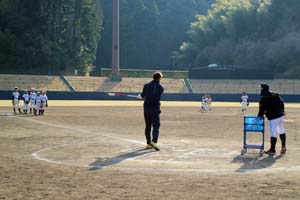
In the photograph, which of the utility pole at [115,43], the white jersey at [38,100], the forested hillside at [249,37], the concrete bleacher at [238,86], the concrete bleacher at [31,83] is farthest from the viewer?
the forested hillside at [249,37]

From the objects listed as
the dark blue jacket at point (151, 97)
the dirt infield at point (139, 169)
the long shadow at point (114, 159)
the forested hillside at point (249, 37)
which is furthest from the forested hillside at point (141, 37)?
the long shadow at point (114, 159)

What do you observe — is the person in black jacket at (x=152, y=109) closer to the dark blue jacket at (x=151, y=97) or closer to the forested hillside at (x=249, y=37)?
the dark blue jacket at (x=151, y=97)

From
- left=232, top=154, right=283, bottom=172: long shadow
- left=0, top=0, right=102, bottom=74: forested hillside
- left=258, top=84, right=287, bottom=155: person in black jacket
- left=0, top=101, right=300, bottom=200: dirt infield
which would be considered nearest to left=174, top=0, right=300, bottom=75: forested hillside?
left=0, top=0, right=102, bottom=74: forested hillside

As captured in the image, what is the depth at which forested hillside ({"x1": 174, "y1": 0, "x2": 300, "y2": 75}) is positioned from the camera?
83625 mm

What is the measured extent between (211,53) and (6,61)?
123 ft

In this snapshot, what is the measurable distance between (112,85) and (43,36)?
821 inches

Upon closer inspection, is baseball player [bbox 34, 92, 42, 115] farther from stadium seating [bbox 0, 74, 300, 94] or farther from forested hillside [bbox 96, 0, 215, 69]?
forested hillside [bbox 96, 0, 215, 69]

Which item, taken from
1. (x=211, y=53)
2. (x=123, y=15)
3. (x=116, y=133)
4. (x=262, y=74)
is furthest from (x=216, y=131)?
(x=123, y=15)

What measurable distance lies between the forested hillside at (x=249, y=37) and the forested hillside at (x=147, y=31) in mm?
15219

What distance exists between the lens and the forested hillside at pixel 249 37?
83.6m

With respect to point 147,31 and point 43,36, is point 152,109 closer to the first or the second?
point 43,36

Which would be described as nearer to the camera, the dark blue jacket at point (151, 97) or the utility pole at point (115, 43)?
the dark blue jacket at point (151, 97)

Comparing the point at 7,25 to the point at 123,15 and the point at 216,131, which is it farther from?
the point at 216,131

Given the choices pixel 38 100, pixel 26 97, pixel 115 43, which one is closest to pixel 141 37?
pixel 115 43
